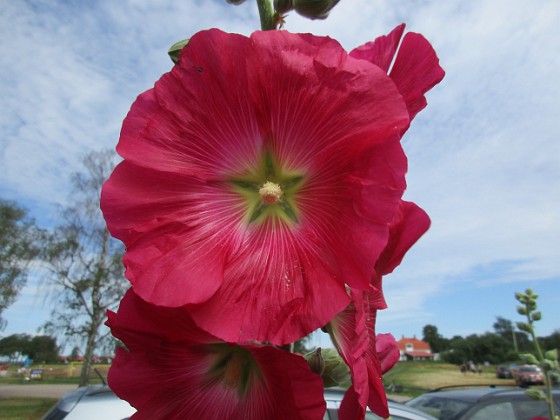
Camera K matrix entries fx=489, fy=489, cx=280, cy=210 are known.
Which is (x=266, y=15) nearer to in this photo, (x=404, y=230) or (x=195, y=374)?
(x=404, y=230)

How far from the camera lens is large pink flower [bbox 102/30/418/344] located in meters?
0.66

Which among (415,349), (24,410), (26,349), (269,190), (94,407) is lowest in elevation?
(24,410)

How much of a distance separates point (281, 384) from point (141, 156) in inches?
15.9

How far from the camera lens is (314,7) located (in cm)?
106

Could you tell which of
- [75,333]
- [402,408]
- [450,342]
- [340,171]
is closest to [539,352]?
[402,408]

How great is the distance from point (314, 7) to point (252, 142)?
41cm

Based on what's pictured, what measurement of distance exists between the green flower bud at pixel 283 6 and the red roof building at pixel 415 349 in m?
77.2

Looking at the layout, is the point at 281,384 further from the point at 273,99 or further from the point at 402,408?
the point at 402,408

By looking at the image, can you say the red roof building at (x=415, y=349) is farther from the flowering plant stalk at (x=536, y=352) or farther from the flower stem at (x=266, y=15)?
the flower stem at (x=266, y=15)

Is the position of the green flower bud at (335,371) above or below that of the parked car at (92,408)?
above

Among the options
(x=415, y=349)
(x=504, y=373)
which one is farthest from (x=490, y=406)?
(x=415, y=349)

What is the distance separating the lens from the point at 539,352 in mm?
2480

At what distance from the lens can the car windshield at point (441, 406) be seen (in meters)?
5.21

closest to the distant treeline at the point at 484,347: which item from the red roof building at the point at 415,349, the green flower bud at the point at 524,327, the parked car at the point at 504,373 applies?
the red roof building at the point at 415,349
